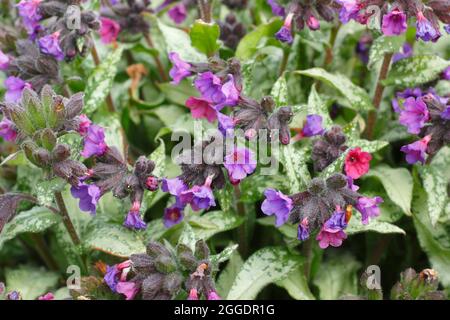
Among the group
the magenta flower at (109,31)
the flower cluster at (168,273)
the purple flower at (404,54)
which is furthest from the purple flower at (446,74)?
the magenta flower at (109,31)

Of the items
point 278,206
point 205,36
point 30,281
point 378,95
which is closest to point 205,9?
point 205,36

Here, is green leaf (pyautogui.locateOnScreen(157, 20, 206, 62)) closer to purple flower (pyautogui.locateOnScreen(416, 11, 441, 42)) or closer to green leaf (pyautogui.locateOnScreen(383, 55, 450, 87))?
green leaf (pyautogui.locateOnScreen(383, 55, 450, 87))

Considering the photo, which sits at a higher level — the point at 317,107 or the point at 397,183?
the point at 317,107

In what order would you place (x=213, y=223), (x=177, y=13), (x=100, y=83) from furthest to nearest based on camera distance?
(x=177, y=13)
(x=100, y=83)
(x=213, y=223)

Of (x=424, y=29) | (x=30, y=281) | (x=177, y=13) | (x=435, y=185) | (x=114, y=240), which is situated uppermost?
(x=424, y=29)

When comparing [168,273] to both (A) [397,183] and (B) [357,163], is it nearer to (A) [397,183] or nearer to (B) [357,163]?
(B) [357,163]

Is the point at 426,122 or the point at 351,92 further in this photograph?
the point at 351,92

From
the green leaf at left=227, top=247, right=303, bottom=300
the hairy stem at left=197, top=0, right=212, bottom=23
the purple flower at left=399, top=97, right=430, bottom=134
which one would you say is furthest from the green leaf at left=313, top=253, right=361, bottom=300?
the hairy stem at left=197, top=0, right=212, bottom=23

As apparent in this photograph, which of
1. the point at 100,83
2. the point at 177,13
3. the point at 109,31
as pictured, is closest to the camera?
the point at 100,83
